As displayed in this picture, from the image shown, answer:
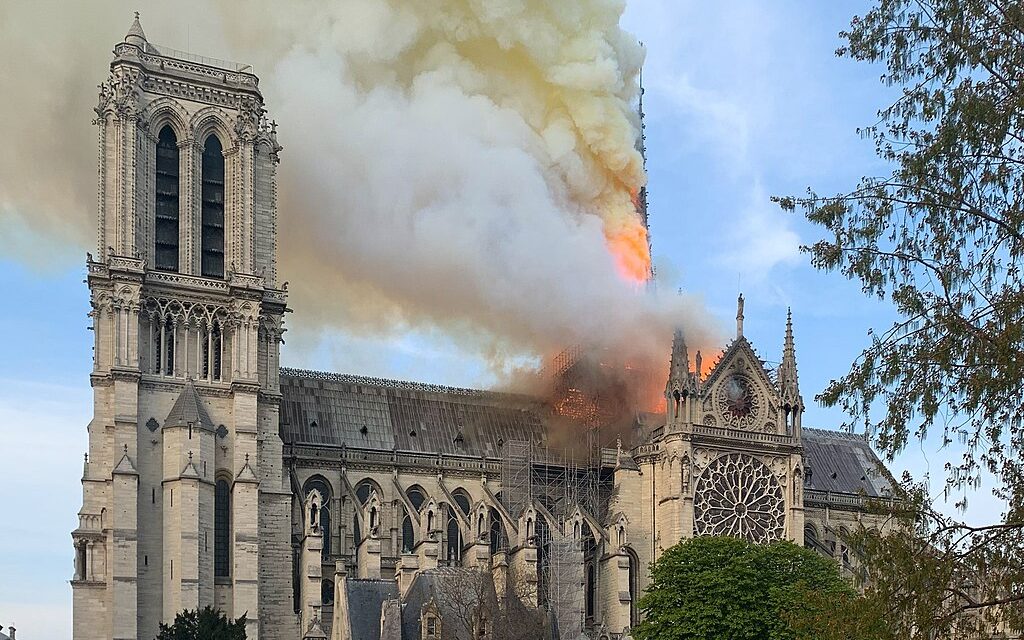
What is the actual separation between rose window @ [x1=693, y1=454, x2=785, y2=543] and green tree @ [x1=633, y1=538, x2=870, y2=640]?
11203 millimetres

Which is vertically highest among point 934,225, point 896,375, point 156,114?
point 156,114

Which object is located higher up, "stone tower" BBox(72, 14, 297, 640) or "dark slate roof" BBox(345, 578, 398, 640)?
"stone tower" BBox(72, 14, 297, 640)

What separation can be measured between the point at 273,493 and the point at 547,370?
23088mm

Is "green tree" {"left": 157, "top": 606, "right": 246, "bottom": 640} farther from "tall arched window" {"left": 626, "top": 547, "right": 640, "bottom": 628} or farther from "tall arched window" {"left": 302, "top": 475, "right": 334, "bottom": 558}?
"tall arched window" {"left": 626, "top": 547, "right": 640, "bottom": 628}

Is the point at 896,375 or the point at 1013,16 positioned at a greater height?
the point at 1013,16

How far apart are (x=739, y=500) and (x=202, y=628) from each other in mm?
33459

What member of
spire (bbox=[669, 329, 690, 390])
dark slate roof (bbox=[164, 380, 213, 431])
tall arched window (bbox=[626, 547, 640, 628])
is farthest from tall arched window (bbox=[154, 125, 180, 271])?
tall arched window (bbox=[626, 547, 640, 628])

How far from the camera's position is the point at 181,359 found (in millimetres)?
83188

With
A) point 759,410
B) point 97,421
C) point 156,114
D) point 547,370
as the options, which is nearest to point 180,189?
point 156,114

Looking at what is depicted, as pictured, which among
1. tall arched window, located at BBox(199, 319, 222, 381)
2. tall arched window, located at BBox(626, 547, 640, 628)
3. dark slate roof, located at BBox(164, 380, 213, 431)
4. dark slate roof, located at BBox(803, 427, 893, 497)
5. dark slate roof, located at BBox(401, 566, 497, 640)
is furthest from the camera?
dark slate roof, located at BBox(803, 427, 893, 497)

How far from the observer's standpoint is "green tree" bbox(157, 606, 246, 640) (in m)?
69.9

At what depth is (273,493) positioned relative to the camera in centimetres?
8381

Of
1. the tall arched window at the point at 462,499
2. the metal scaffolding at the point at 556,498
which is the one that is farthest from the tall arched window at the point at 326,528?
the metal scaffolding at the point at 556,498

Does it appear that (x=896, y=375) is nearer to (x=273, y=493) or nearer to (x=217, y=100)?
(x=273, y=493)
